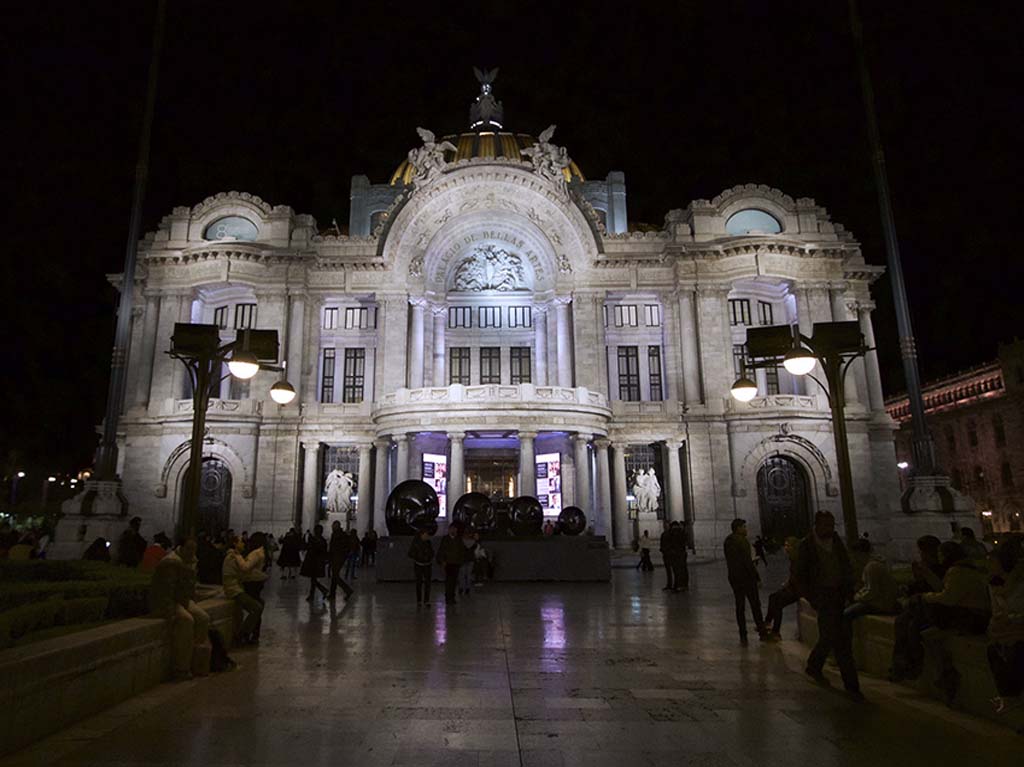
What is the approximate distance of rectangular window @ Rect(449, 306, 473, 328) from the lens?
4062 centimetres

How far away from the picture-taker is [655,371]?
38.7 m

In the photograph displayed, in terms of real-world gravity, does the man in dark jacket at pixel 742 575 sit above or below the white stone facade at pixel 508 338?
below

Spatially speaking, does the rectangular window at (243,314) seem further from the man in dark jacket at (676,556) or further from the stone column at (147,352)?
the man in dark jacket at (676,556)

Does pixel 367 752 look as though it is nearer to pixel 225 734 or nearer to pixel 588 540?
pixel 225 734

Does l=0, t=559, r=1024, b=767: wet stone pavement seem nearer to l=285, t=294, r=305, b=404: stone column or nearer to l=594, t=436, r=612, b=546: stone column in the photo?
l=594, t=436, r=612, b=546: stone column

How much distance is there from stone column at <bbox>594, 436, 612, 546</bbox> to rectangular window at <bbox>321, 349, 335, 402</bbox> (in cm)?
1573

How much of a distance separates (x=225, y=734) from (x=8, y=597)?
366 cm

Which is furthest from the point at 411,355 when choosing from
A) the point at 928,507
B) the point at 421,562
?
the point at 928,507

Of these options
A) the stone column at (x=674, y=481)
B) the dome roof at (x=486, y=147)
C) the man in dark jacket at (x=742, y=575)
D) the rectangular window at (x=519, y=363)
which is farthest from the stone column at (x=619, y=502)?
the man in dark jacket at (x=742, y=575)

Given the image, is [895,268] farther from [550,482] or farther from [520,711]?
[520,711]

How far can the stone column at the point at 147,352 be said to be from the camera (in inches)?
1452

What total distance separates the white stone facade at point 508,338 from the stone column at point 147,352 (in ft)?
0.45

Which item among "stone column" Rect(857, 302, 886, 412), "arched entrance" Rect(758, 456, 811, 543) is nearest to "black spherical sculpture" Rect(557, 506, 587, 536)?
"arched entrance" Rect(758, 456, 811, 543)

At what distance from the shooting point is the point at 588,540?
20766 millimetres
